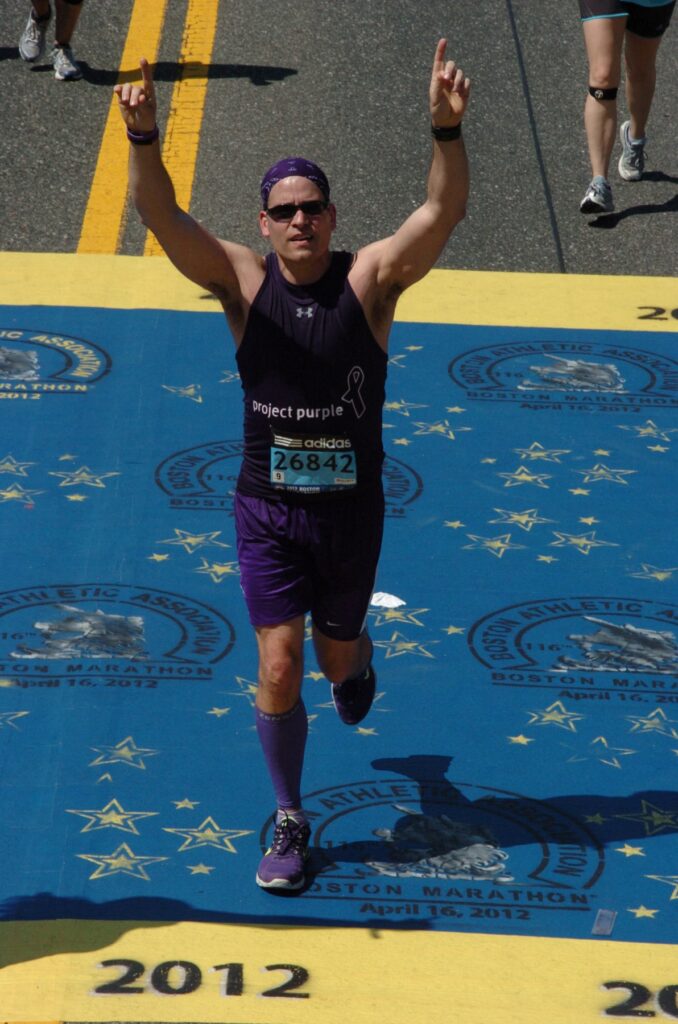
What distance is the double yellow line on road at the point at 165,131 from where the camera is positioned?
31.0 feet

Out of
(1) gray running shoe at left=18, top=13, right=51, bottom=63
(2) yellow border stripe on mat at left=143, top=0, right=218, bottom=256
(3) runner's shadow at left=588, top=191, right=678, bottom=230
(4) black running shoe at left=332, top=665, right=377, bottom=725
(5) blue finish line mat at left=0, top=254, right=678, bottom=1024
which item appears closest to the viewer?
(5) blue finish line mat at left=0, top=254, right=678, bottom=1024

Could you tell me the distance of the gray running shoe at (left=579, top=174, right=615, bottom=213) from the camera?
9.40m

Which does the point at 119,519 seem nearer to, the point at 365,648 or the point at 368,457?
the point at 365,648

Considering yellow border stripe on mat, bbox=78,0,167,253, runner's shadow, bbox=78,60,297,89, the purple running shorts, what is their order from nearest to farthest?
1. the purple running shorts
2. yellow border stripe on mat, bbox=78,0,167,253
3. runner's shadow, bbox=78,60,297,89

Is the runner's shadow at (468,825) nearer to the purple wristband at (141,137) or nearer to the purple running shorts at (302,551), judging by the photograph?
the purple running shorts at (302,551)

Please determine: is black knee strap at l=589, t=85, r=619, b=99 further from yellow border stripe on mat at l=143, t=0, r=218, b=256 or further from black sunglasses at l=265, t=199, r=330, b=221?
black sunglasses at l=265, t=199, r=330, b=221

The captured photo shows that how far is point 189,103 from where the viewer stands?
10953 millimetres

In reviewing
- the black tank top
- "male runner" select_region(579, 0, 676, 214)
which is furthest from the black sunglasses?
"male runner" select_region(579, 0, 676, 214)

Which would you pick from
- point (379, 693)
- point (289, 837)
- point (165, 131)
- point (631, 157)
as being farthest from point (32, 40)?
point (289, 837)

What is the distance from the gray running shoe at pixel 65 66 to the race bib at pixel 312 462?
24.5ft

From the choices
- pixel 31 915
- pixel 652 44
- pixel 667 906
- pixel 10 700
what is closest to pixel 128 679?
pixel 10 700

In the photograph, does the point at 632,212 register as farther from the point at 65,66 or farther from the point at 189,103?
the point at 65,66

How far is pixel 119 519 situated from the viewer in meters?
6.48

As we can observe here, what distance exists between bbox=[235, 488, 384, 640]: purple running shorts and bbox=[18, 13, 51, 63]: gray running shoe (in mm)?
7501
